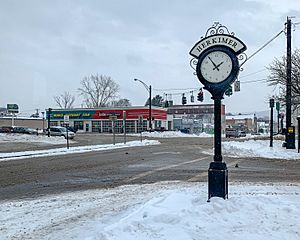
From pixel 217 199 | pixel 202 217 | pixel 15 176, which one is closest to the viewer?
pixel 202 217

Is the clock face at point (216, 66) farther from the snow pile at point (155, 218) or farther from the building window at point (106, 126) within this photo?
the building window at point (106, 126)

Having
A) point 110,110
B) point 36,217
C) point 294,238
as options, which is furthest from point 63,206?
point 110,110

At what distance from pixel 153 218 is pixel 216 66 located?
3501mm

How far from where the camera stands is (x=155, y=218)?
616 cm

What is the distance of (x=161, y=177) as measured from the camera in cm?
1317

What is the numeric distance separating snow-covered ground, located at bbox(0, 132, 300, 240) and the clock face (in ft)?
7.90

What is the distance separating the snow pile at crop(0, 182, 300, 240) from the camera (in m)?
5.58

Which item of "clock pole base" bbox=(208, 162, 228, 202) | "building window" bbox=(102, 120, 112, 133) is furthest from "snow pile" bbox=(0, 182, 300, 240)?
"building window" bbox=(102, 120, 112, 133)

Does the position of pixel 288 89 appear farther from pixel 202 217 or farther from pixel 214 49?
pixel 202 217

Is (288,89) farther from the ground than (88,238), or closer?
farther from the ground

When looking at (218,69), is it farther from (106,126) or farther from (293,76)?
(106,126)

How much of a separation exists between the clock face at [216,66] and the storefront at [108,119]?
72014 millimetres

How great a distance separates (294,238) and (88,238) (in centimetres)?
280

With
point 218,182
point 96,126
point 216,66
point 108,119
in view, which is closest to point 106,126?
point 96,126
